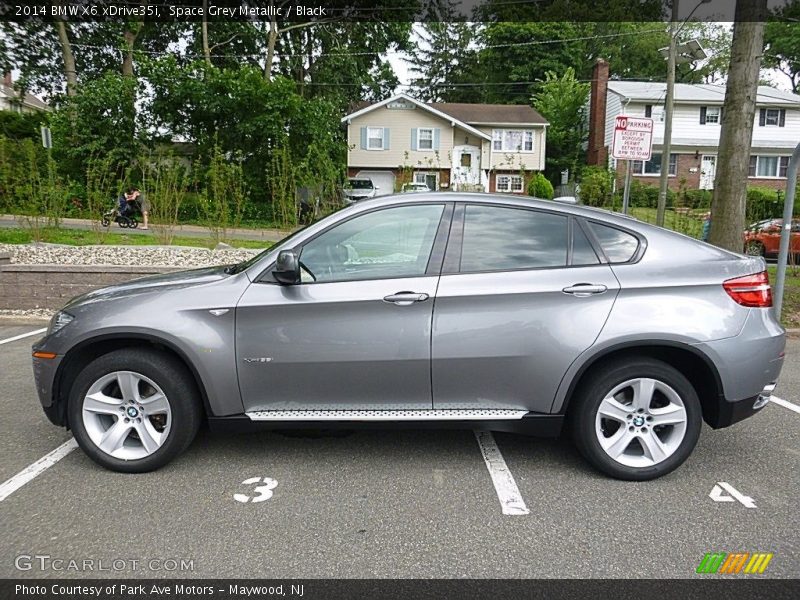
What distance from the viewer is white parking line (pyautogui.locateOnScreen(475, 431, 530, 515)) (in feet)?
10.6

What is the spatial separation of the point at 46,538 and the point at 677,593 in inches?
116

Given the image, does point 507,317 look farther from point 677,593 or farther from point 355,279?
point 677,593

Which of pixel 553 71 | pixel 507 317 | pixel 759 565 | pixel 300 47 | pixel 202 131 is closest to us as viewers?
pixel 759 565

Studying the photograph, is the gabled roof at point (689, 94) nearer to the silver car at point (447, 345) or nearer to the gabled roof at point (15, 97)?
the gabled roof at point (15, 97)

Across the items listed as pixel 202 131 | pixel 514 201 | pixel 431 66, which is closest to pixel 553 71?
pixel 431 66

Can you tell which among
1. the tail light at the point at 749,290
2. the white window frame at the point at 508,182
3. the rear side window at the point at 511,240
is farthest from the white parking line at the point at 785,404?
Result: the white window frame at the point at 508,182

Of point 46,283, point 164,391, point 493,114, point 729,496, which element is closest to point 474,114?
point 493,114

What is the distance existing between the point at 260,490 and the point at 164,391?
818 millimetres

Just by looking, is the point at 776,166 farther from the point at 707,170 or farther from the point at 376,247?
the point at 376,247

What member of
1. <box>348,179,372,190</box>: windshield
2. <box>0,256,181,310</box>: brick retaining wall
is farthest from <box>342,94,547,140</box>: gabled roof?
<box>0,256,181,310</box>: brick retaining wall

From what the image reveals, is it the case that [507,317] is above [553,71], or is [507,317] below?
below

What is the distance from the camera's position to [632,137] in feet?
28.2

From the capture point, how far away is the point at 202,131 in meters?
23.3

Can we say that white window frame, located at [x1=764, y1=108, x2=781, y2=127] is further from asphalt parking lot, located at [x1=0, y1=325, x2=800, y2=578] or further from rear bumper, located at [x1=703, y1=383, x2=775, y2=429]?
rear bumper, located at [x1=703, y1=383, x2=775, y2=429]
